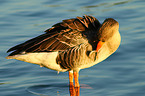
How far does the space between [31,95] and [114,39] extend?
2301 millimetres

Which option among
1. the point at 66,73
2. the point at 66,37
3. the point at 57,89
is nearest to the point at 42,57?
the point at 66,37

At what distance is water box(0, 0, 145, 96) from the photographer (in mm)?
8750

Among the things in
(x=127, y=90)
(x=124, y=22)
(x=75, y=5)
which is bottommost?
(x=127, y=90)

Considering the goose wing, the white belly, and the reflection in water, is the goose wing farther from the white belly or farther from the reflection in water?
the reflection in water

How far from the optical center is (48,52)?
8164 mm

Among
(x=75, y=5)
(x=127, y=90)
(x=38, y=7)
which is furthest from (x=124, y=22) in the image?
(x=127, y=90)

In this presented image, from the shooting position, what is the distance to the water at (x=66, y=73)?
875 centimetres

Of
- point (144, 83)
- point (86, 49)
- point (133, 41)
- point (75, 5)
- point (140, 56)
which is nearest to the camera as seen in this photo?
point (86, 49)

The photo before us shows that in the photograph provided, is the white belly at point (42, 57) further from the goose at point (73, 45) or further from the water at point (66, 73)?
the water at point (66, 73)

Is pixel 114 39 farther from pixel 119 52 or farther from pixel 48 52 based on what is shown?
pixel 119 52

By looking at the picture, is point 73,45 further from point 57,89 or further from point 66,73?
point 66,73

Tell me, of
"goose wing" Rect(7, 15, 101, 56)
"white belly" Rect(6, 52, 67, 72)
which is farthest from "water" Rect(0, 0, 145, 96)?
"goose wing" Rect(7, 15, 101, 56)

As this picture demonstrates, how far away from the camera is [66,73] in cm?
975

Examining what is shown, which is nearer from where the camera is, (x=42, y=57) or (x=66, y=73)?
(x=42, y=57)
